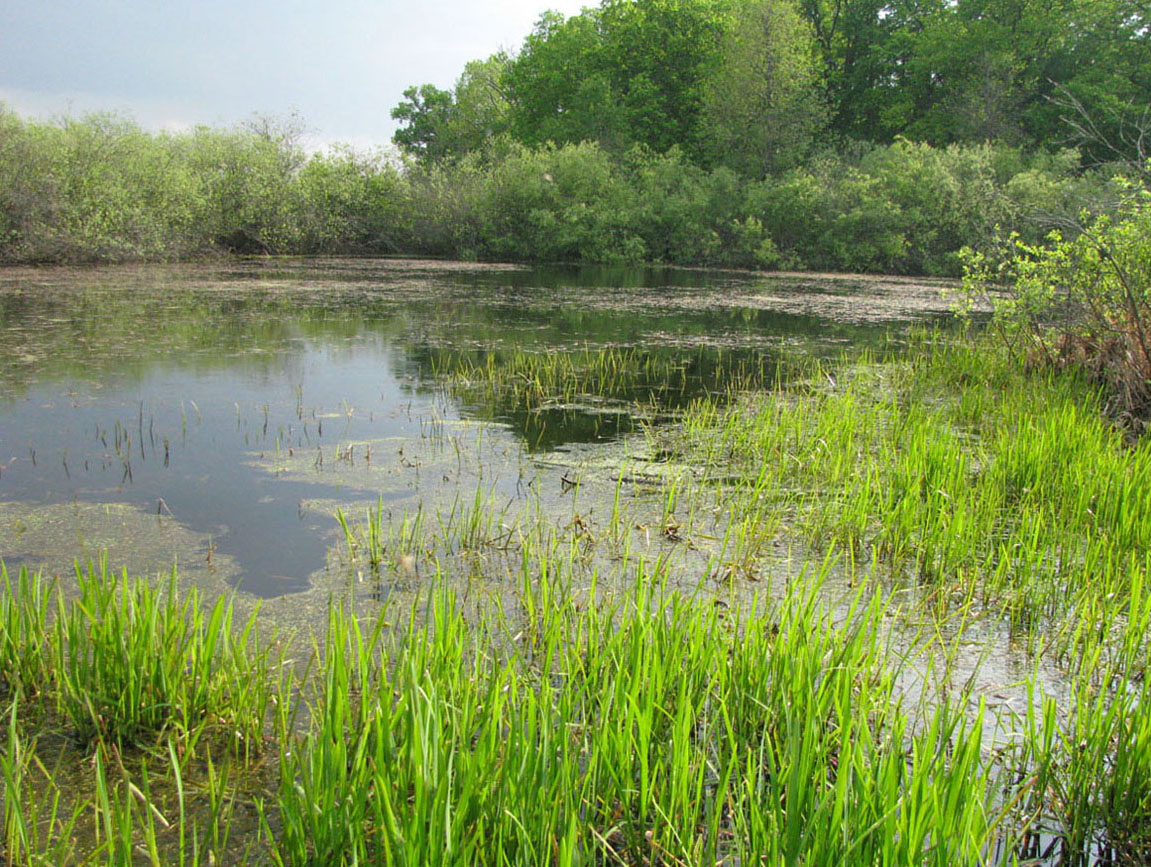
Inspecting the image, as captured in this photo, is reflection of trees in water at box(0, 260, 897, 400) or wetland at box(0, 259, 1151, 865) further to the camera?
reflection of trees in water at box(0, 260, 897, 400)

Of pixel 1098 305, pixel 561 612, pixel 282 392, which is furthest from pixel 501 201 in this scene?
pixel 561 612

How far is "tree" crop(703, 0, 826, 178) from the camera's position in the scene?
35438 millimetres

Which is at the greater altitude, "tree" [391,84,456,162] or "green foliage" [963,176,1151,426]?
"tree" [391,84,456,162]

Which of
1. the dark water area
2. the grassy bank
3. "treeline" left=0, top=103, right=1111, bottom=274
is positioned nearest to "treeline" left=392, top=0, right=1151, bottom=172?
"treeline" left=0, top=103, right=1111, bottom=274

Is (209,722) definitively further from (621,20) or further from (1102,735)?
(621,20)

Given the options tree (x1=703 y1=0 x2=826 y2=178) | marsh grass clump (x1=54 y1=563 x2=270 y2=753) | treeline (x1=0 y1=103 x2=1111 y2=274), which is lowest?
marsh grass clump (x1=54 y1=563 x2=270 y2=753)

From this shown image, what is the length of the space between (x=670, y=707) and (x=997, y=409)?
553cm

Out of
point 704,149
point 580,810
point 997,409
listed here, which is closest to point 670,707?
point 580,810

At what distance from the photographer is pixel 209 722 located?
2.46 m

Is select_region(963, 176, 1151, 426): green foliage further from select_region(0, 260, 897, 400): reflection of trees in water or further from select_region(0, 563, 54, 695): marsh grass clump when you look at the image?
select_region(0, 563, 54, 695): marsh grass clump

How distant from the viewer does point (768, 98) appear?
3566 centimetres

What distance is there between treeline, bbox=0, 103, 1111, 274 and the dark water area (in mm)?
4187

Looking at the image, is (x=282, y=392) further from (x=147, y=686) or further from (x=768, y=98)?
(x=768, y=98)

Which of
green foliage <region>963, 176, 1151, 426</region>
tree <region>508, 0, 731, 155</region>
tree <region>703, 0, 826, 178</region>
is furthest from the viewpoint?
tree <region>508, 0, 731, 155</region>
